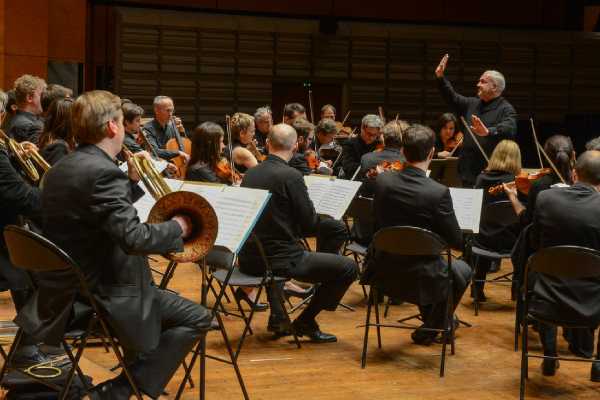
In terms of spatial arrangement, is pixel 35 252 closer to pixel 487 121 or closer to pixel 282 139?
pixel 282 139

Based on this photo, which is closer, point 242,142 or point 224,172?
point 224,172

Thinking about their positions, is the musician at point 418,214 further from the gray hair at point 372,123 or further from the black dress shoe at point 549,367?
the gray hair at point 372,123

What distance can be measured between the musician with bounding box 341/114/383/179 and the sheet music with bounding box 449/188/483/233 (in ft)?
8.18

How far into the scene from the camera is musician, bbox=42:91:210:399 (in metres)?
2.93

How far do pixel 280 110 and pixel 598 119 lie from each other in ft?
16.4

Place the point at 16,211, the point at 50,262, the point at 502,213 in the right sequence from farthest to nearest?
the point at 502,213
the point at 16,211
the point at 50,262

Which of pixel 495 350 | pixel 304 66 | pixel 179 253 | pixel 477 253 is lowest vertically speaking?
pixel 495 350

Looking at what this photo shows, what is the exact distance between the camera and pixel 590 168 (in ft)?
13.5

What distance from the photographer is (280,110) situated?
12805 mm

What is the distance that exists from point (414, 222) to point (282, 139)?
88 centimetres

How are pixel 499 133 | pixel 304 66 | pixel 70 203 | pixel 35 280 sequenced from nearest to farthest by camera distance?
1. pixel 70 203
2. pixel 35 280
3. pixel 499 133
4. pixel 304 66

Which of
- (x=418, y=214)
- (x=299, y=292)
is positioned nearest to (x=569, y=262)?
(x=418, y=214)

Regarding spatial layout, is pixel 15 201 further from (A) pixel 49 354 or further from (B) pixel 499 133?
(B) pixel 499 133

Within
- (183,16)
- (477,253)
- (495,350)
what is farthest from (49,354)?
(183,16)
